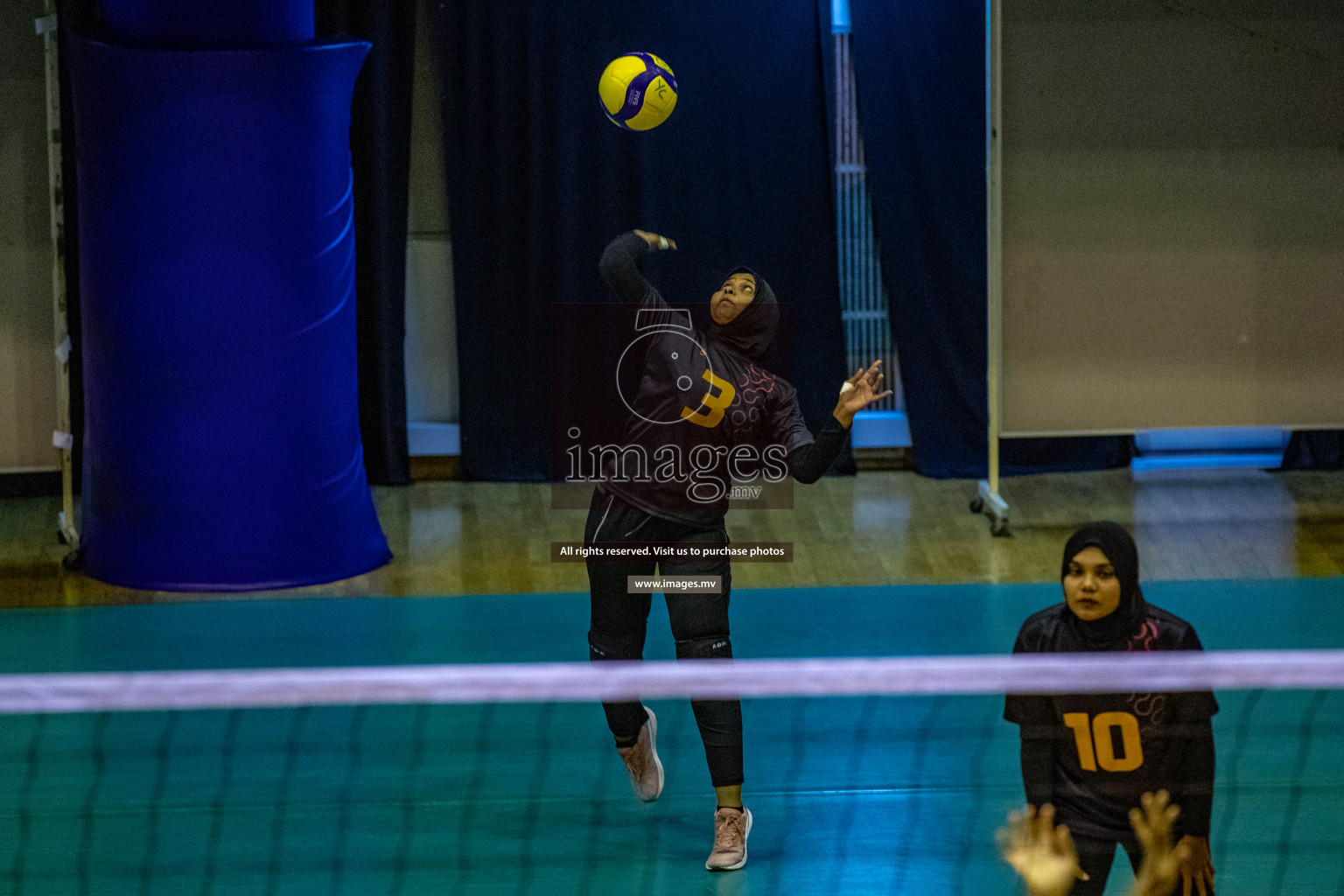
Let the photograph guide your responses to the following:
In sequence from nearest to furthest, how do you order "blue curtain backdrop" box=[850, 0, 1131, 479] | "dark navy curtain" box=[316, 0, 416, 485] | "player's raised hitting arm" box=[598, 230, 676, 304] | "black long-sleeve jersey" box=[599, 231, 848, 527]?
"black long-sleeve jersey" box=[599, 231, 848, 527] < "player's raised hitting arm" box=[598, 230, 676, 304] < "dark navy curtain" box=[316, 0, 416, 485] < "blue curtain backdrop" box=[850, 0, 1131, 479]

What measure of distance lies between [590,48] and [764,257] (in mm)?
1555

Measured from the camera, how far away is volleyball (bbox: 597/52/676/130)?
17.7 ft

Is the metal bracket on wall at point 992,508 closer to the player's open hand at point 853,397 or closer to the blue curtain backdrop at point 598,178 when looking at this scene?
the blue curtain backdrop at point 598,178

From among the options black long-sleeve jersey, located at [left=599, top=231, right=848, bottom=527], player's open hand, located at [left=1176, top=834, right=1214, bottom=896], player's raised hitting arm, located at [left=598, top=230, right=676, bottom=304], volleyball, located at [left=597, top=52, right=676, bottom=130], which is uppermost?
volleyball, located at [left=597, top=52, right=676, bottom=130]

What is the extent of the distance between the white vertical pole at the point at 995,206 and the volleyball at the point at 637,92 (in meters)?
2.36

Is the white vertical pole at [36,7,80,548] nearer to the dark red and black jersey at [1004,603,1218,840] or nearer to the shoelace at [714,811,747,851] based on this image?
the shoelace at [714,811,747,851]

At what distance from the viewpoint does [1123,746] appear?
2.97 metres

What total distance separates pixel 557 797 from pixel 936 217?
523 centimetres

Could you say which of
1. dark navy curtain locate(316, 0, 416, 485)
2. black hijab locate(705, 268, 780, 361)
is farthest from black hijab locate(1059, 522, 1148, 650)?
dark navy curtain locate(316, 0, 416, 485)

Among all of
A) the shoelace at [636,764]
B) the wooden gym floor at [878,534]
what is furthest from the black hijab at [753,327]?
the wooden gym floor at [878,534]

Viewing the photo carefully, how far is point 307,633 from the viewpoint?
240 inches

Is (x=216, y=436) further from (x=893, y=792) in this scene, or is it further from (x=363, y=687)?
(x=363, y=687)

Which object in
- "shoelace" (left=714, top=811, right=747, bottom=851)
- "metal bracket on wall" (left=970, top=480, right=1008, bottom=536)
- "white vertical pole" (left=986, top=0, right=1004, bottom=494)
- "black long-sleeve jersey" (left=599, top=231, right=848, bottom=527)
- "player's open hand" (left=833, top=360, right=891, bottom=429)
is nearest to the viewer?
"player's open hand" (left=833, top=360, right=891, bottom=429)

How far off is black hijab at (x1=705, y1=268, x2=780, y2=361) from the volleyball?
1.43 metres
